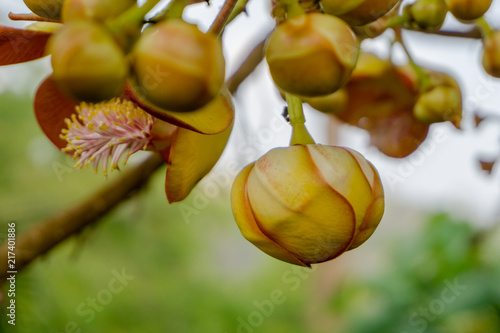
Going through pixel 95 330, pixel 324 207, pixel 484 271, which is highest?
pixel 324 207

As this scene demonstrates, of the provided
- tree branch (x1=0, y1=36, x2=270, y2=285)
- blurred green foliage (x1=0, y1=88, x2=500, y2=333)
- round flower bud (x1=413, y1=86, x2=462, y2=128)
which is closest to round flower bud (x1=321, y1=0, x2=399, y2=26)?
round flower bud (x1=413, y1=86, x2=462, y2=128)

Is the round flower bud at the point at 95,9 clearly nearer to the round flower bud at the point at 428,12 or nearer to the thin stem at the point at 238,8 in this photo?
the thin stem at the point at 238,8

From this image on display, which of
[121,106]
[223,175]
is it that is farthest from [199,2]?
[223,175]

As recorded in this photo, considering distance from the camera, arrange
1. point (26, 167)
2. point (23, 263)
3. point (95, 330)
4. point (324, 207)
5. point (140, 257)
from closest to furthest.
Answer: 1. point (324, 207)
2. point (23, 263)
3. point (26, 167)
4. point (95, 330)
5. point (140, 257)

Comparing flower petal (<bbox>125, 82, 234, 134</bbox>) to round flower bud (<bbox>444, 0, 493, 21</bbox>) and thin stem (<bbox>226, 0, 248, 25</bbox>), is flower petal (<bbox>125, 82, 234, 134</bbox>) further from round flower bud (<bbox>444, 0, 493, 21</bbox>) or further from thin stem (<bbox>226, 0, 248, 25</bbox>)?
round flower bud (<bbox>444, 0, 493, 21</bbox>)

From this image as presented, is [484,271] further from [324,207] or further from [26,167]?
[26,167]

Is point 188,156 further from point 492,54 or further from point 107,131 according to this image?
point 492,54
